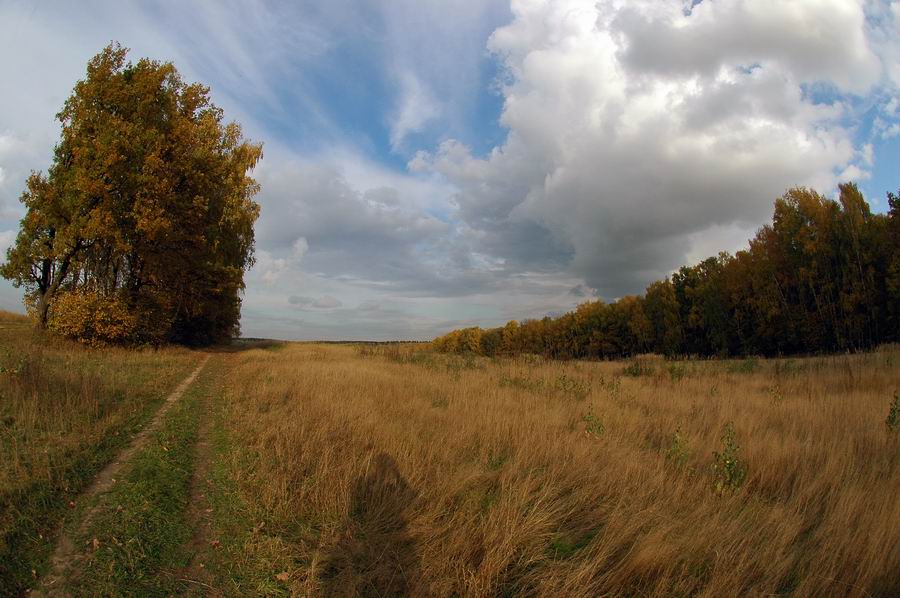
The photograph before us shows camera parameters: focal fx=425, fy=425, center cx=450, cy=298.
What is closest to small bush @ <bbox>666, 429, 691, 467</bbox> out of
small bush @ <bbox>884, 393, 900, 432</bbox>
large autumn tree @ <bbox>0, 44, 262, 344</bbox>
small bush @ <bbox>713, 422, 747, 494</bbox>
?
small bush @ <bbox>713, 422, 747, 494</bbox>

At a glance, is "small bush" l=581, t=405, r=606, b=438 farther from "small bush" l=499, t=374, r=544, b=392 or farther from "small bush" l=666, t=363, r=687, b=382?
"small bush" l=666, t=363, r=687, b=382

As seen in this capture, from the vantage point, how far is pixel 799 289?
139 ft

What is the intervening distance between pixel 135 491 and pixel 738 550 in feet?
17.6

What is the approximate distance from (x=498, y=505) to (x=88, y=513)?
3640mm

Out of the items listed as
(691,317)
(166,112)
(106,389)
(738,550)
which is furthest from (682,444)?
(691,317)

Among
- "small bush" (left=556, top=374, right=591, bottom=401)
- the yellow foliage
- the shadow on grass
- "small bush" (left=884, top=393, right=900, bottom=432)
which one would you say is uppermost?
the yellow foliage

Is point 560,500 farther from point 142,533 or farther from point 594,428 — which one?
point 142,533

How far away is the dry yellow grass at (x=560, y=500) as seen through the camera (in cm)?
286

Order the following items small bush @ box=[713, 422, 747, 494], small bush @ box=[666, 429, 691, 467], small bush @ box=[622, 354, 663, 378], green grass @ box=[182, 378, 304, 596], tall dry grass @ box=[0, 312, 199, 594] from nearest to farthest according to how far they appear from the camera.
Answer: green grass @ box=[182, 378, 304, 596] < tall dry grass @ box=[0, 312, 199, 594] < small bush @ box=[713, 422, 747, 494] < small bush @ box=[666, 429, 691, 467] < small bush @ box=[622, 354, 663, 378]

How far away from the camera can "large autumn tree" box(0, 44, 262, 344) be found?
17.8 m

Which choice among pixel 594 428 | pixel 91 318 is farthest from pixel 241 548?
pixel 91 318

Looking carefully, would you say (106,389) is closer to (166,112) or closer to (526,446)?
(526,446)

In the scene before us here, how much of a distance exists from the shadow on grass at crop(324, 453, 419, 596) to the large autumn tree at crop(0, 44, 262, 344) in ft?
63.0

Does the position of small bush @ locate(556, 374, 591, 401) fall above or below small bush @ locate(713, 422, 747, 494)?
above
